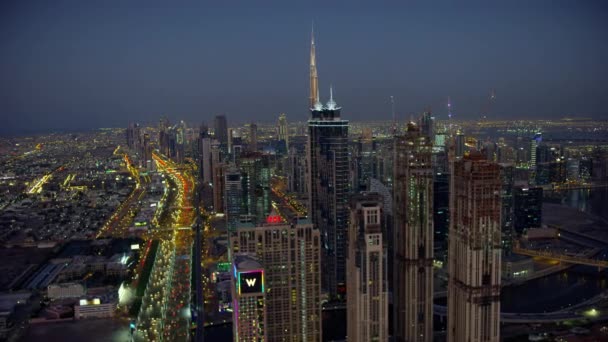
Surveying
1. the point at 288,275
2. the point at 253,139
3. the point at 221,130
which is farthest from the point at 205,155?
the point at 288,275

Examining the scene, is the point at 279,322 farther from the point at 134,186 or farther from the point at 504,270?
the point at 134,186

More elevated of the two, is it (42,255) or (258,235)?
(258,235)

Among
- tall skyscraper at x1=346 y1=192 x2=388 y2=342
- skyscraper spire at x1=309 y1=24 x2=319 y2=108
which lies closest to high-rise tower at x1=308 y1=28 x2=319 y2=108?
skyscraper spire at x1=309 y1=24 x2=319 y2=108

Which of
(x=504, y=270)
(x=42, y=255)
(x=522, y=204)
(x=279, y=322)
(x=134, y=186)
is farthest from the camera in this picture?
(x=134, y=186)

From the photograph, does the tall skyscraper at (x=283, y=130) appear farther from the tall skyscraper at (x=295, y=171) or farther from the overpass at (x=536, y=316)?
the overpass at (x=536, y=316)

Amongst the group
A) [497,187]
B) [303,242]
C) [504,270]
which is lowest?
[504,270]

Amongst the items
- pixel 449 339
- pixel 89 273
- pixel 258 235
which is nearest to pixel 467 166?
pixel 449 339

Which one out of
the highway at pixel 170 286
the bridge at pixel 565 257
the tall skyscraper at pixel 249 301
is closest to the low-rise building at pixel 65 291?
the highway at pixel 170 286
